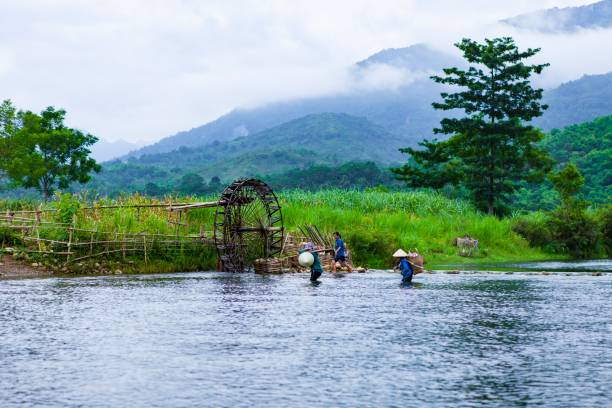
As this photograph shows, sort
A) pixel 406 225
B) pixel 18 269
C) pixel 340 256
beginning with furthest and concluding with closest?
pixel 406 225 < pixel 340 256 < pixel 18 269

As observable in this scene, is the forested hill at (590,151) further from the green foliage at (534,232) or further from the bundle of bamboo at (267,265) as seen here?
the bundle of bamboo at (267,265)

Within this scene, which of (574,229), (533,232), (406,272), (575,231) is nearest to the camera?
(406,272)

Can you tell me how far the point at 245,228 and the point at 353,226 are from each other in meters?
11.9

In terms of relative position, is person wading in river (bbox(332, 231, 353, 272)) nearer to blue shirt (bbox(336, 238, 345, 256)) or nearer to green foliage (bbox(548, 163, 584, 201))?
blue shirt (bbox(336, 238, 345, 256))

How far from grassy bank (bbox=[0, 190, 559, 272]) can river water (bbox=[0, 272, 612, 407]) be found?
8.60 meters

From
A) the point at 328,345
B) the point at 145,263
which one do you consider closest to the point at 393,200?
the point at 145,263

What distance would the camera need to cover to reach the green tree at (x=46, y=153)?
80.9 m

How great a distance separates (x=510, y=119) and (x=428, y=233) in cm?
1798

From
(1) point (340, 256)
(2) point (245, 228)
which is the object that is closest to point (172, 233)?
(2) point (245, 228)

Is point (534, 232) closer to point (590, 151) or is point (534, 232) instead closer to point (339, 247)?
point (339, 247)

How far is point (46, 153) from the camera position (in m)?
85.4

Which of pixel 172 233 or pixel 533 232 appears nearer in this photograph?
pixel 172 233

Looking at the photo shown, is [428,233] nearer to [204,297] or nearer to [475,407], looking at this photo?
[204,297]

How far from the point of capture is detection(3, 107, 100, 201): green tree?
8088 cm
